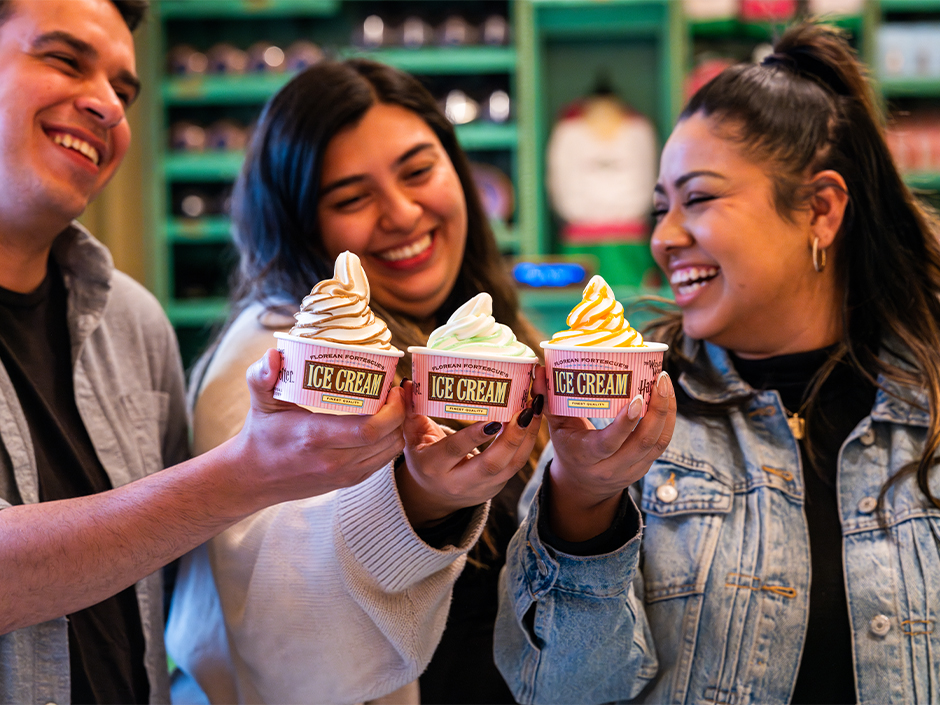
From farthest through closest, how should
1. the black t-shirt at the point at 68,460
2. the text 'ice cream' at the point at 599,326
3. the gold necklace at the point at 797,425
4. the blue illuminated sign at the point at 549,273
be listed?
the blue illuminated sign at the point at 549,273
the gold necklace at the point at 797,425
the black t-shirt at the point at 68,460
the text 'ice cream' at the point at 599,326

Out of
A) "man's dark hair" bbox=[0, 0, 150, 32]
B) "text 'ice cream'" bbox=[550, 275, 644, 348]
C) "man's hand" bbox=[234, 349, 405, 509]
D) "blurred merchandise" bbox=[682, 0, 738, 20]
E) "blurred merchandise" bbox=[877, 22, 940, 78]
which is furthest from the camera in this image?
"blurred merchandise" bbox=[682, 0, 738, 20]

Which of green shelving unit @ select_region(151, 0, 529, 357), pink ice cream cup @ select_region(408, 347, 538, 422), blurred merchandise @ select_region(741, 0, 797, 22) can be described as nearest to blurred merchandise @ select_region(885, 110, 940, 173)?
blurred merchandise @ select_region(741, 0, 797, 22)

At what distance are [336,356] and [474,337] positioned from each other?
0.25m

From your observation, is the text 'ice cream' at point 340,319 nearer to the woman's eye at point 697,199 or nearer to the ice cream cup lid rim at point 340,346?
the ice cream cup lid rim at point 340,346

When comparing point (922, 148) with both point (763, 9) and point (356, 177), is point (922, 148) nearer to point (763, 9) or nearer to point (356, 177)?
point (763, 9)

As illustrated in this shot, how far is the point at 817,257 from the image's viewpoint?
1.83 m

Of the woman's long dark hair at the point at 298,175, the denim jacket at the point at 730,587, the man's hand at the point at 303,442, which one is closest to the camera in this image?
the man's hand at the point at 303,442

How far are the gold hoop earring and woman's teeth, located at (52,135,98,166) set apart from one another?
155 centimetres

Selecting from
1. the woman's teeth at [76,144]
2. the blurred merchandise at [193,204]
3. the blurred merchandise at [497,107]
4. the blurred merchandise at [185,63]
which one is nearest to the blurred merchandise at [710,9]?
the blurred merchandise at [497,107]

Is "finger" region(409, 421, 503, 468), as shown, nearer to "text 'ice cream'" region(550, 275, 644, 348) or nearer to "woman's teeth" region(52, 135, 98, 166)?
"text 'ice cream'" region(550, 275, 644, 348)

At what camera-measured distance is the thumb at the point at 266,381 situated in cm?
124

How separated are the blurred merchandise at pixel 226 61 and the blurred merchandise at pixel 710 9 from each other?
2.56 m

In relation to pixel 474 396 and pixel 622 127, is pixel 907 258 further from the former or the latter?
pixel 622 127

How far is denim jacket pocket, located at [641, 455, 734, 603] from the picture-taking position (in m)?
1.60
